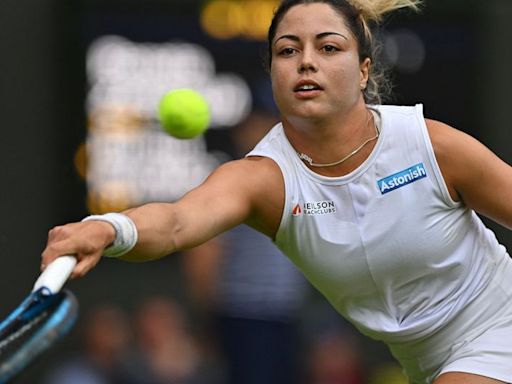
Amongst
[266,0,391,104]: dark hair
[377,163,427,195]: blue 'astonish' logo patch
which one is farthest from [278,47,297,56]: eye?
[377,163,427,195]: blue 'astonish' logo patch

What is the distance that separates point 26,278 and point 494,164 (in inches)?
188

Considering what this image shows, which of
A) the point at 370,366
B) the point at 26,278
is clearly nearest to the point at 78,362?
the point at 26,278

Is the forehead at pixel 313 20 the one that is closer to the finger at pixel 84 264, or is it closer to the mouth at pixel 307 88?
the mouth at pixel 307 88

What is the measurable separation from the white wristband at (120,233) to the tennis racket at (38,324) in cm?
29

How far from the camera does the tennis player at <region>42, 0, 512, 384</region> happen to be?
4.82 m

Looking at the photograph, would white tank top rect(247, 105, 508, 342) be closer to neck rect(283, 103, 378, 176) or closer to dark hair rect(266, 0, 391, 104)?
neck rect(283, 103, 378, 176)

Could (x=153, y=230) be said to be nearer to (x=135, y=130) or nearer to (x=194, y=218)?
(x=194, y=218)

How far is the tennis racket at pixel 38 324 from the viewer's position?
3525 millimetres

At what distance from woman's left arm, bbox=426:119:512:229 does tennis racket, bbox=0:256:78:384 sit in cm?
155

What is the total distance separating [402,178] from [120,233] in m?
1.17

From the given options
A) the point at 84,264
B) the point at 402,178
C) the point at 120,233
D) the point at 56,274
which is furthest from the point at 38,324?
the point at 402,178

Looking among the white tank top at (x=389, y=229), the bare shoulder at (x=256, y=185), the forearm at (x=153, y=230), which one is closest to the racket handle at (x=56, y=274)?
the forearm at (x=153, y=230)

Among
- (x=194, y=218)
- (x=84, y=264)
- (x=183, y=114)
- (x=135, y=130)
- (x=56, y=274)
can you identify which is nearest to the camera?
(x=56, y=274)

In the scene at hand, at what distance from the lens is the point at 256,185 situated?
4.77 metres
